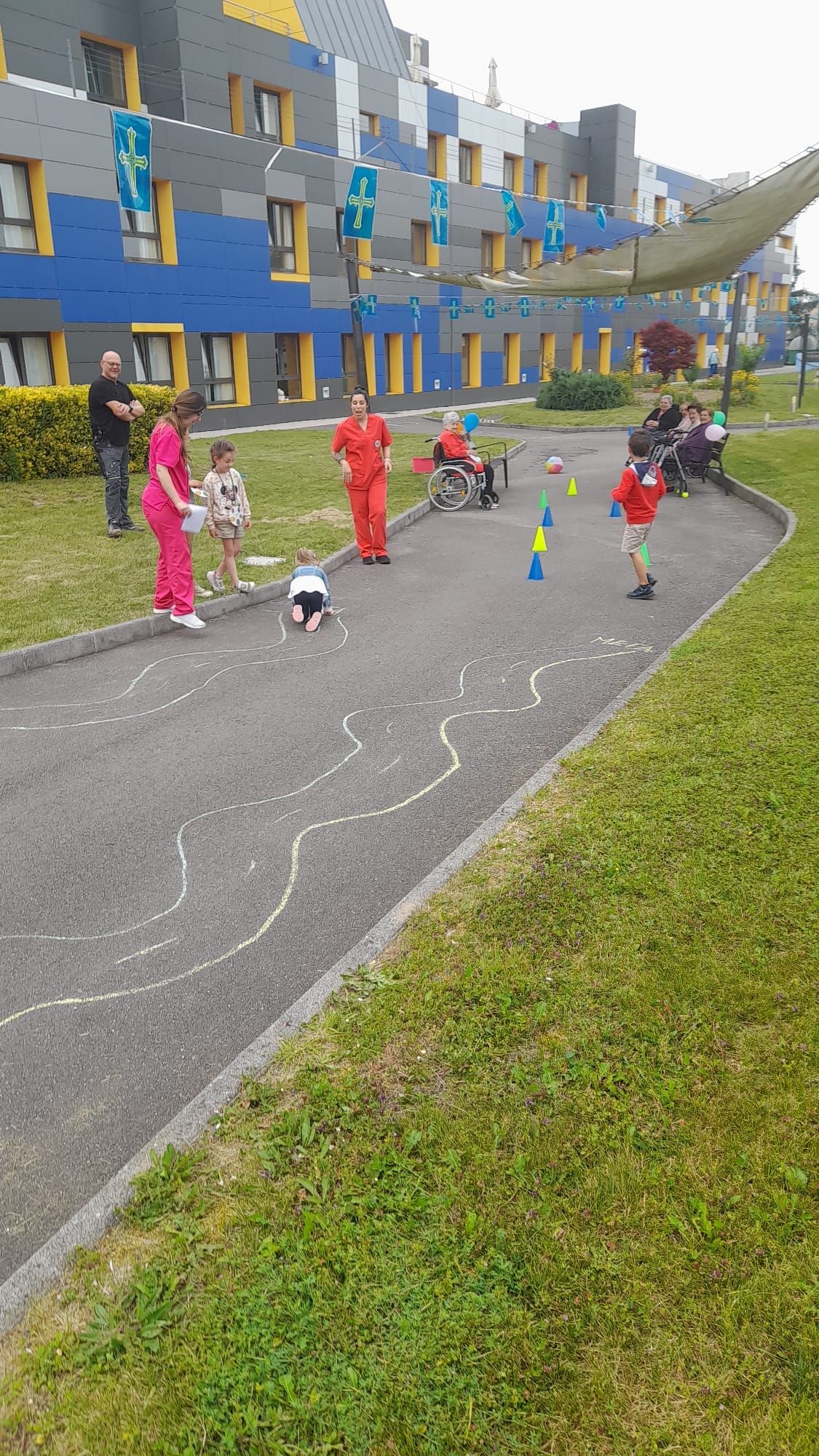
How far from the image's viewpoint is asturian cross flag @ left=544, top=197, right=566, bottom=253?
129ft

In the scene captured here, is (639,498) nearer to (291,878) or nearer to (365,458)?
(365,458)

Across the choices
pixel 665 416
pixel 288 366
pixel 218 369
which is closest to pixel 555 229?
pixel 288 366

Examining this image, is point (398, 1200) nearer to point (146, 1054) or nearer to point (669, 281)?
point (146, 1054)

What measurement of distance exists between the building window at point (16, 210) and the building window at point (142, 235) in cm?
251

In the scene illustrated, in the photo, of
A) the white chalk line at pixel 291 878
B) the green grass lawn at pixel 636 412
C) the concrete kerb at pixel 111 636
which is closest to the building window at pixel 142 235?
the green grass lawn at pixel 636 412

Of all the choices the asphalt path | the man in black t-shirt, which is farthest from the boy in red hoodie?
the man in black t-shirt

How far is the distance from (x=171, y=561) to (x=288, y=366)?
25400 mm

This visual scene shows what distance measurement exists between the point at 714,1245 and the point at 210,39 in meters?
32.5

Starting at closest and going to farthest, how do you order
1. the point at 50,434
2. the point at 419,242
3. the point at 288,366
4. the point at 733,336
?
the point at 50,434 → the point at 733,336 → the point at 288,366 → the point at 419,242

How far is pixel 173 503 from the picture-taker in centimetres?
876

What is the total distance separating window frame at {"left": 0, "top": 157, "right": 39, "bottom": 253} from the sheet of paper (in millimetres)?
17744

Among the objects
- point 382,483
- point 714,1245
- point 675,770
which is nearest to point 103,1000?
point 714,1245

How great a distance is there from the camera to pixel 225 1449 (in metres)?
2.26

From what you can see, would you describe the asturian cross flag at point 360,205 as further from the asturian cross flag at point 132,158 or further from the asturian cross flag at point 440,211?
the asturian cross flag at point 440,211
